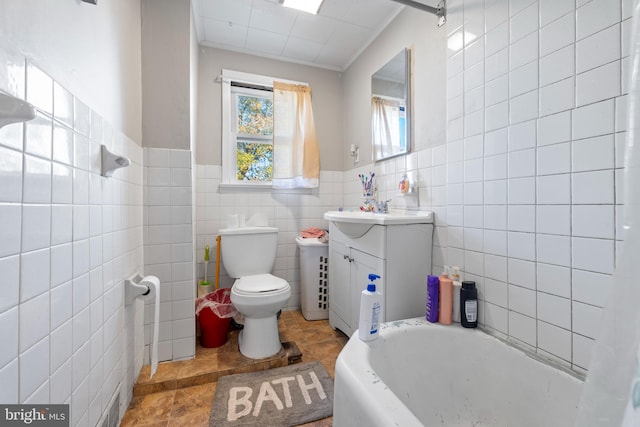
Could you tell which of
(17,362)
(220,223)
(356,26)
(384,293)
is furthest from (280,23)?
(17,362)

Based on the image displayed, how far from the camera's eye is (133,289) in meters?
1.24

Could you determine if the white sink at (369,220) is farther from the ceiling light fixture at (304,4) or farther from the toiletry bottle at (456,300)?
the ceiling light fixture at (304,4)

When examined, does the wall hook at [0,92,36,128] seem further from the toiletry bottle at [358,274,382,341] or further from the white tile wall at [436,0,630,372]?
the white tile wall at [436,0,630,372]

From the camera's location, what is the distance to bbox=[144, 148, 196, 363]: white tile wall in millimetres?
1496

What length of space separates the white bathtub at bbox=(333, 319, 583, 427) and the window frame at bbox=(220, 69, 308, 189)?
5.42 ft

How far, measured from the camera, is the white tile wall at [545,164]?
0.79m

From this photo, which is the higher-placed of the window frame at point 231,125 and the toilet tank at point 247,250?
the window frame at point 231,125

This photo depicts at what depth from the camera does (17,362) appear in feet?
1.86

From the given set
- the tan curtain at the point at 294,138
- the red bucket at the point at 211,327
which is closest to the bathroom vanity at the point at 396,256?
the tan curtain at the point at 294,138

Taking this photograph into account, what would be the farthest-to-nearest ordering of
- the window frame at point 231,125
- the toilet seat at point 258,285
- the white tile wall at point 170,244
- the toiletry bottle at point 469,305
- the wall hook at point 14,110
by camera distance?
the window frame at point 231,125, the toilet seat at point 258,285, the white tile wall at point 170,244, the toiletry bottle at point 469,305, the wall hook at point 14,110

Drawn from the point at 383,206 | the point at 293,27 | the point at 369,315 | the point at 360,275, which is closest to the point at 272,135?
the point at 293,27

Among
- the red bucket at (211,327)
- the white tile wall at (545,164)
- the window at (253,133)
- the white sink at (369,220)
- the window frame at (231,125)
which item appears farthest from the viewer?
the window at (253,133)

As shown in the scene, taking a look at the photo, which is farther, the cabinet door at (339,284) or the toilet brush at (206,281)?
the toilet brush at (206,281)

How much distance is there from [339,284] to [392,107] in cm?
132
